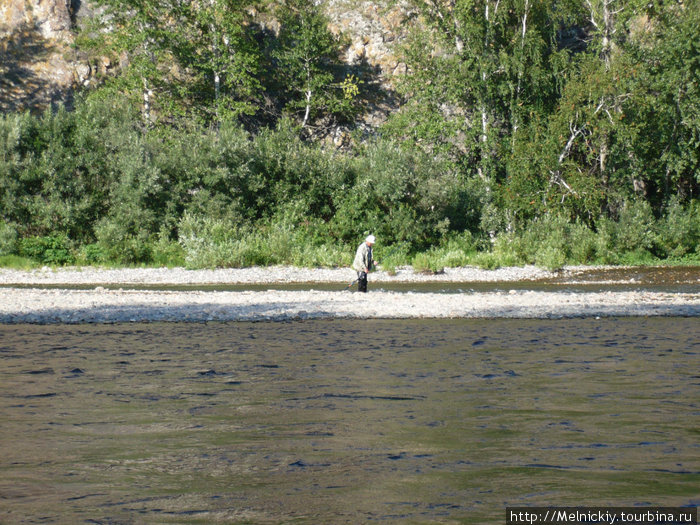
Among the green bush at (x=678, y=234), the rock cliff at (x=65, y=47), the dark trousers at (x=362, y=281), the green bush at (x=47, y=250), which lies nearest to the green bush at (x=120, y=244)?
the green bush at (x=47, y=250)

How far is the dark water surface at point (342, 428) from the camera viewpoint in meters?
5.66

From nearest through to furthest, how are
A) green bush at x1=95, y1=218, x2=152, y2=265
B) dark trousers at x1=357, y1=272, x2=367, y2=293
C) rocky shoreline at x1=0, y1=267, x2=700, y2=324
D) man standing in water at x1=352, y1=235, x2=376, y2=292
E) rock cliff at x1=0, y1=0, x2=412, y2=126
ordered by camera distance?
rocky shoreline at x1=0, y1=267, x2=700, y2=324 → man standing in water at x1=352, y1=235, x2=376, y2=292 → dark trousers at x1=357, y1=272, x2=367, y2=293 → green bush at x1=95, y1=218, x2=152, y2=265 → rock cliff at x1=0, y1=0, x2=412, y2=126

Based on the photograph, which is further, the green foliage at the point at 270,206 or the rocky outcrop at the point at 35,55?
the rocky outcrop at the point at 35,55

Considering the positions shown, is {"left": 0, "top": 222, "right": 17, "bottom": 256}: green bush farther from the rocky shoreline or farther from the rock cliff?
the rock cliff

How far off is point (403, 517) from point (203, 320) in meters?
13.1

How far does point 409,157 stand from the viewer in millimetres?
36781

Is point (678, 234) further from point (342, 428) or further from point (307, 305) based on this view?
point (342, 428)

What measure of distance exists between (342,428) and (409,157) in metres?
29.8

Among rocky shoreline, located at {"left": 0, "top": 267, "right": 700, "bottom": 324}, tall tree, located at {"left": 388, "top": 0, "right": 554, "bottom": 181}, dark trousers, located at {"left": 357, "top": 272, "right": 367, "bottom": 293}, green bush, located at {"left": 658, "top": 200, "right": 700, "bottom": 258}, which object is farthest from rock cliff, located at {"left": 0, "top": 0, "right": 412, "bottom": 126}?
dark trousers, located at {"left": 357, "top": 272, "right": 367, "bottom": 293}

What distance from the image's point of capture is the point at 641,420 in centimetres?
807

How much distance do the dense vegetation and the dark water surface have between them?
780 inches

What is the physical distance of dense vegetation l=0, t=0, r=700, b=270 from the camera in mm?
34531

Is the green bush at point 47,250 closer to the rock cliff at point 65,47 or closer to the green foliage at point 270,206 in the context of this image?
the green foliage at point 270,206

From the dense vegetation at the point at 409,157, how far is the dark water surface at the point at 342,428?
1980 cm
